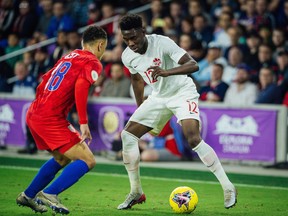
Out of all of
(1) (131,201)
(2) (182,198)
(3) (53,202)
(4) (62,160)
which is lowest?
(1) (131,201)

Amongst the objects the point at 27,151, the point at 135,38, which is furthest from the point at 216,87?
the point at 135,38

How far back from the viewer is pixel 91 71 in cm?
749

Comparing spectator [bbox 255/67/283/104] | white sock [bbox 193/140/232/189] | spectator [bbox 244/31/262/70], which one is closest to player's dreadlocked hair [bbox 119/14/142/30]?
white sock [bbox 193/140/232/189]

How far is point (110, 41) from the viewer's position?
1734 cm

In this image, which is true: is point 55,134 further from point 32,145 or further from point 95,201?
point 32,145

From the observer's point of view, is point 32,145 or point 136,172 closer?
point 136,172

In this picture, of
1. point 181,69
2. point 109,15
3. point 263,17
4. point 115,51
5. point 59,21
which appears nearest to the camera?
point 181,69

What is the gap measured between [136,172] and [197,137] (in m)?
0.83

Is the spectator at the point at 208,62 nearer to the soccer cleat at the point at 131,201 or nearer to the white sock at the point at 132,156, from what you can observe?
the white sock at the point at 132,156

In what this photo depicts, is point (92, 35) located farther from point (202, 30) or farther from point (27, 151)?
point (202, 30)

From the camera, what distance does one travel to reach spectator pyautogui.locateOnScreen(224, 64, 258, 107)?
1379 cm

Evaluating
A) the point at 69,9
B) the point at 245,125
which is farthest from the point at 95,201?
the point at 69,9

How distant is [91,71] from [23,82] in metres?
9.08

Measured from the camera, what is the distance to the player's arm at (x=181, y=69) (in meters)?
7.76
